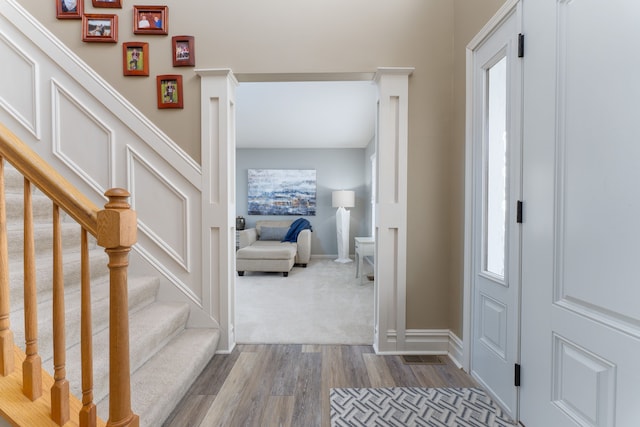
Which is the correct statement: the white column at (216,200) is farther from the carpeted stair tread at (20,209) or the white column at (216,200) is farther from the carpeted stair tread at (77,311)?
the carpeted stair tread at (20,209)

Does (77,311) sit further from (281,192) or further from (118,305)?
(281,192)

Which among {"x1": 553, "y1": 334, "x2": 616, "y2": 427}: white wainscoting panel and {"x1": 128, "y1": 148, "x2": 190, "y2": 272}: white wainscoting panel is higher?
{"x1": 128, "y1": 148, "x2": 190, "y2": 272}: white wainscoting panel

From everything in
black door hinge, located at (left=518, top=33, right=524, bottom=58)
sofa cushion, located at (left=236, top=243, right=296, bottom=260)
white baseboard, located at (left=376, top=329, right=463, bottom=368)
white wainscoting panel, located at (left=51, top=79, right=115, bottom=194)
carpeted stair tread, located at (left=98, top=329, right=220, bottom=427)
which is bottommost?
white baseboard, located at (left=376, top=329, right=463, bottom=368)

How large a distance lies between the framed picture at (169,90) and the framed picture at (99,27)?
47 cm

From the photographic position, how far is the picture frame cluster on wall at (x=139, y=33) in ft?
7.59

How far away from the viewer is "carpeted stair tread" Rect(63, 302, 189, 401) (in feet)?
4.52

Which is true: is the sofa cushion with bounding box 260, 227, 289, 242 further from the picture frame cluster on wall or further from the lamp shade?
the picture frame cluster on wall

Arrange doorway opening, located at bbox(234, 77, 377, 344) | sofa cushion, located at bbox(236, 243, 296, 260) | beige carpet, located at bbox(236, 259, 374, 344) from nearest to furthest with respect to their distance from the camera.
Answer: beige carpet, located at bbox(236, 259, 374, 344)
doorway opening, located at bbox(234, 77, 377, 344)
sofa cushion, located at bbox(236, 243, 296, 260)

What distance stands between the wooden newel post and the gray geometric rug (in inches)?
39.2

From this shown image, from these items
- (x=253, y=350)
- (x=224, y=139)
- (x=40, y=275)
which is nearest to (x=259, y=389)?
(x=253, y=350)

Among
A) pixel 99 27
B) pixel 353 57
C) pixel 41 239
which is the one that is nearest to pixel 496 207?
pixel 353 57

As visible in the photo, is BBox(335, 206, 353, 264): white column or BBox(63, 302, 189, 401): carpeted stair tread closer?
BBox(63, 302, 189, 401): carpeted stair tread

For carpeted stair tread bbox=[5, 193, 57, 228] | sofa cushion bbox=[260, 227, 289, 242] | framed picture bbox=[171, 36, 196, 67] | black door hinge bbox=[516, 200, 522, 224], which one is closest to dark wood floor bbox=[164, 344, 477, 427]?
black door hinge bbox=[516, 200, 522, 224]

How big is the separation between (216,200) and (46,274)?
3.45ft
